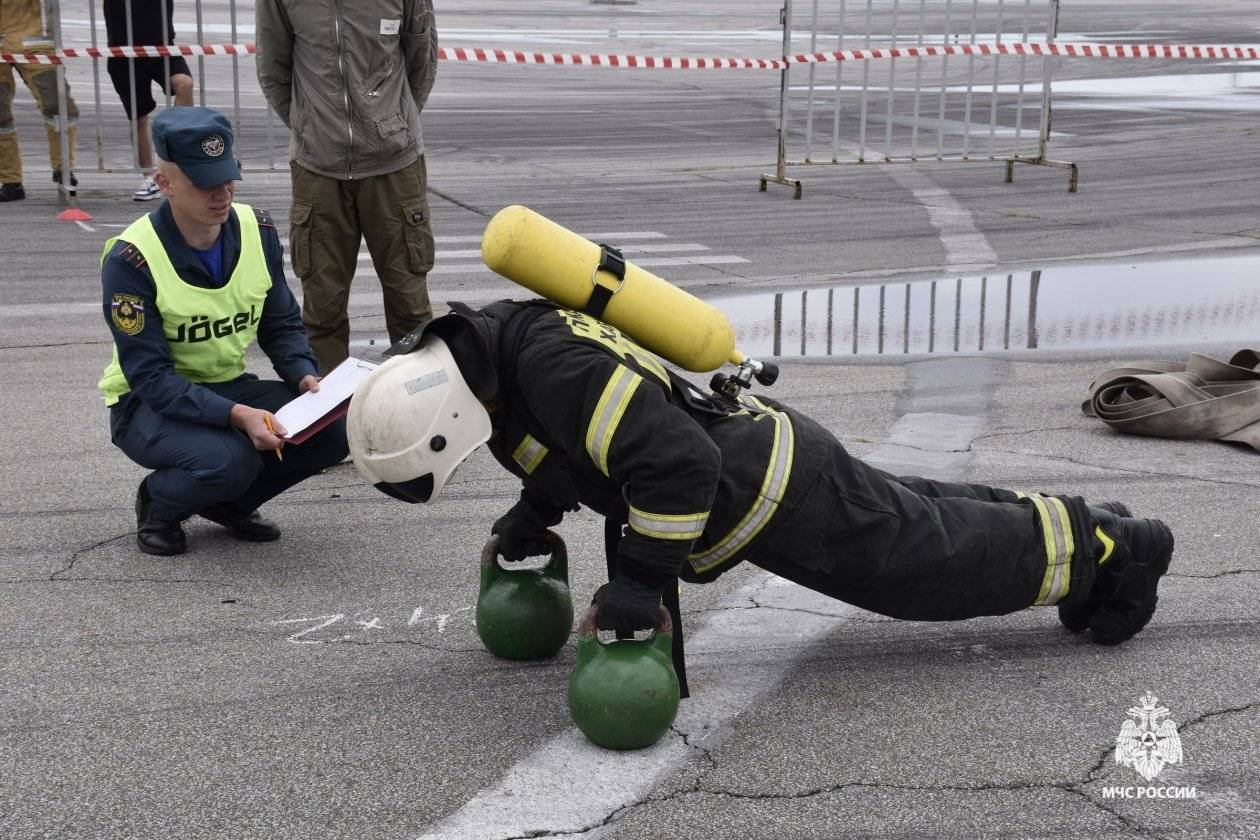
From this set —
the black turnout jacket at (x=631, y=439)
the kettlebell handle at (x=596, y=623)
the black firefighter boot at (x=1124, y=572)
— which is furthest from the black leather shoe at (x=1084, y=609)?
the kettlebell handle at (x=596, y=623)

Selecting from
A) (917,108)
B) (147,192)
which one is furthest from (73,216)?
(917,108)

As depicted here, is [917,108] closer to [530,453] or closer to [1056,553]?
[1056,553]

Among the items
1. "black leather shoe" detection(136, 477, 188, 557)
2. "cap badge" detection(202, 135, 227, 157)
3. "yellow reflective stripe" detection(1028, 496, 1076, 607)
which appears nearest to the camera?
"yellow reflective stripe" detection(1028, 496, 1076, 607)

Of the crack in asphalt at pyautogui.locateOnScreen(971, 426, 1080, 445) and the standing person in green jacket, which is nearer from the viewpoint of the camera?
the standing person in green jacket

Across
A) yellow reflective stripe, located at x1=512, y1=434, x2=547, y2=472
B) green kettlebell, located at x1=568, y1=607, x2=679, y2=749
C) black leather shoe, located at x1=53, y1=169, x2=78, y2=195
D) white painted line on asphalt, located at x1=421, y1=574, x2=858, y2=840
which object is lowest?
white painted line on asphalt, located at x1=421, y1=574, x2=858, y2=840

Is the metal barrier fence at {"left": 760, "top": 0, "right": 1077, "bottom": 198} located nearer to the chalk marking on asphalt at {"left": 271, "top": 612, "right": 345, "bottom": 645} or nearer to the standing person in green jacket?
the standing person in green jacket

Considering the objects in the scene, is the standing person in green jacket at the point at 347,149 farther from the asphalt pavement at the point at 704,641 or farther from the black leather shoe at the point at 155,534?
the black leather shoe at the point at 155,534

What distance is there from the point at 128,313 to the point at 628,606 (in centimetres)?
209

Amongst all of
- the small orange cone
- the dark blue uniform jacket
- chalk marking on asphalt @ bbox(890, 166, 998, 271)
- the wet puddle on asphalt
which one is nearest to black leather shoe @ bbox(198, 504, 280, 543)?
the dark blue uniform jacket

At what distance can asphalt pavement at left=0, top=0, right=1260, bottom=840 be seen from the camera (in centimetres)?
334

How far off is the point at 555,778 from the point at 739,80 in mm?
19996

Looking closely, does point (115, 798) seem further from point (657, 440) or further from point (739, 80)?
point (739, 80)

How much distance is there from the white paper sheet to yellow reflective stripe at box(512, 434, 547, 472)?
3.46 feet

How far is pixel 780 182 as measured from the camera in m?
12.8
